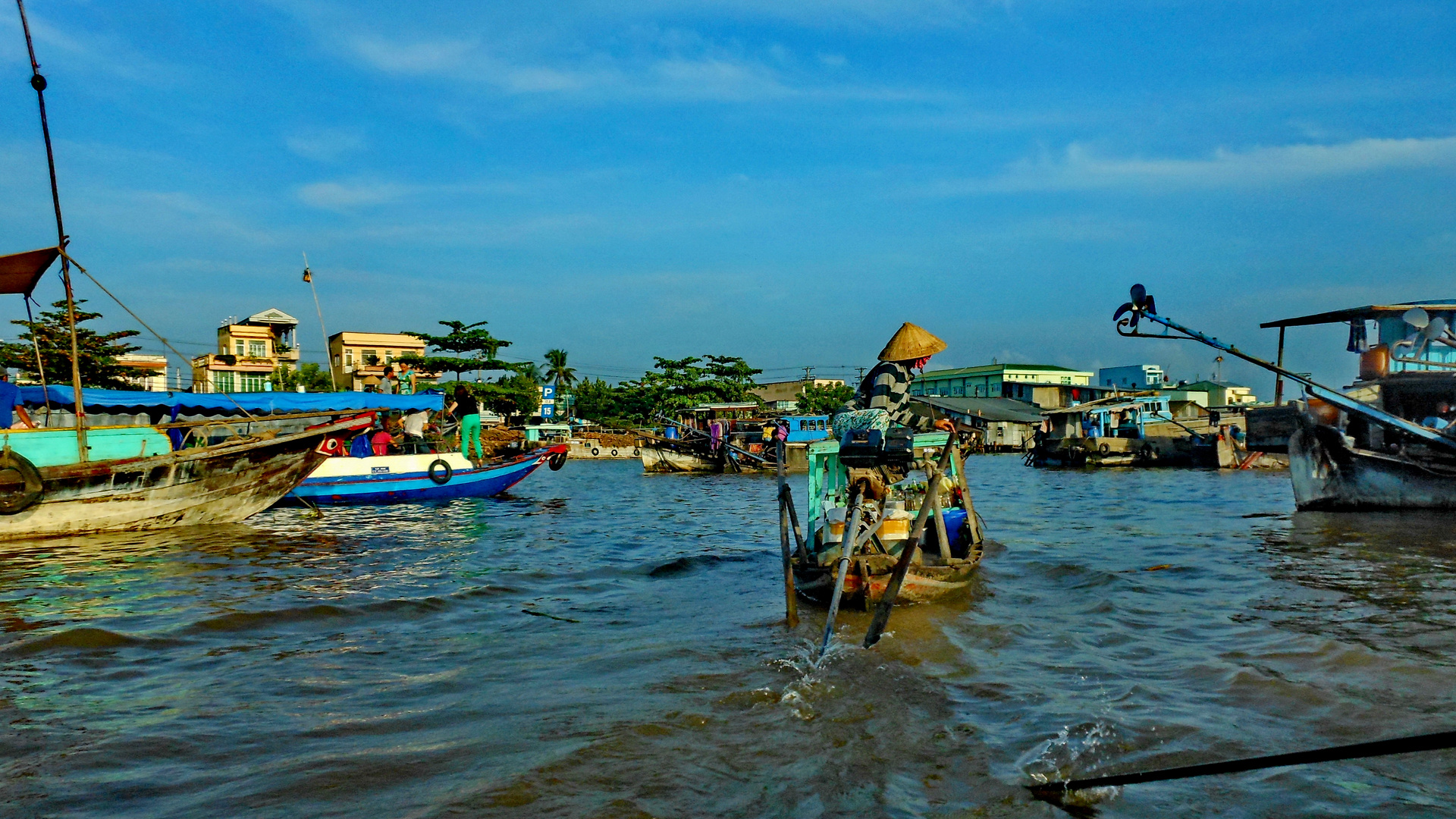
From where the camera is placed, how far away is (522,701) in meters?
4.94

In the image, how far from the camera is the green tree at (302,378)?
2137 inches

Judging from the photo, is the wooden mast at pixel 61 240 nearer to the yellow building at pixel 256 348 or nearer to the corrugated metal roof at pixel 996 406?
the corrugated metal roof at pixel 996 406

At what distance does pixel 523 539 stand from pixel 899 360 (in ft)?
24.0

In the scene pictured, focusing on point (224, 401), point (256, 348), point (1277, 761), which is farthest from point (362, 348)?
point (1277, 761)

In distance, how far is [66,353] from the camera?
2766 cm

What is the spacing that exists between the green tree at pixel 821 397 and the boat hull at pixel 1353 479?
147 ft

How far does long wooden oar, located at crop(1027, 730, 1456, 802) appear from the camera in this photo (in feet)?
6.99

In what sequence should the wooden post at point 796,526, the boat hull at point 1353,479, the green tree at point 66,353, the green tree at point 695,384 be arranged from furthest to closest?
the green tree at point 695,384 → the green tree at point 66,353 → the boat hull at point 1353,479 → the wooden post at point 796,526

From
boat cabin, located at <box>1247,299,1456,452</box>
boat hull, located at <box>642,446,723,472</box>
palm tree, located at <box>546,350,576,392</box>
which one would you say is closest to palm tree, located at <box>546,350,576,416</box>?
palm tree, located at <box>546,350,576,392</box>

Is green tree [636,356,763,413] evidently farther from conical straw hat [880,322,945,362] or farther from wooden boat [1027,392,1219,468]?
conical straw hat [880,322,945,362]

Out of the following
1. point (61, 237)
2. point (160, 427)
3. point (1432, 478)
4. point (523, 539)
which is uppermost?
point (61, 237)

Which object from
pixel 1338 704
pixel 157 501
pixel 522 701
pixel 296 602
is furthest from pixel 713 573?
pixel 157 501

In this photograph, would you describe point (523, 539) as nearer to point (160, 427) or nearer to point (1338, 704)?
point (160, 427)

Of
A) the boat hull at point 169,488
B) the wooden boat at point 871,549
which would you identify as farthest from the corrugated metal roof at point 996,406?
the boat hull at point 169,488
